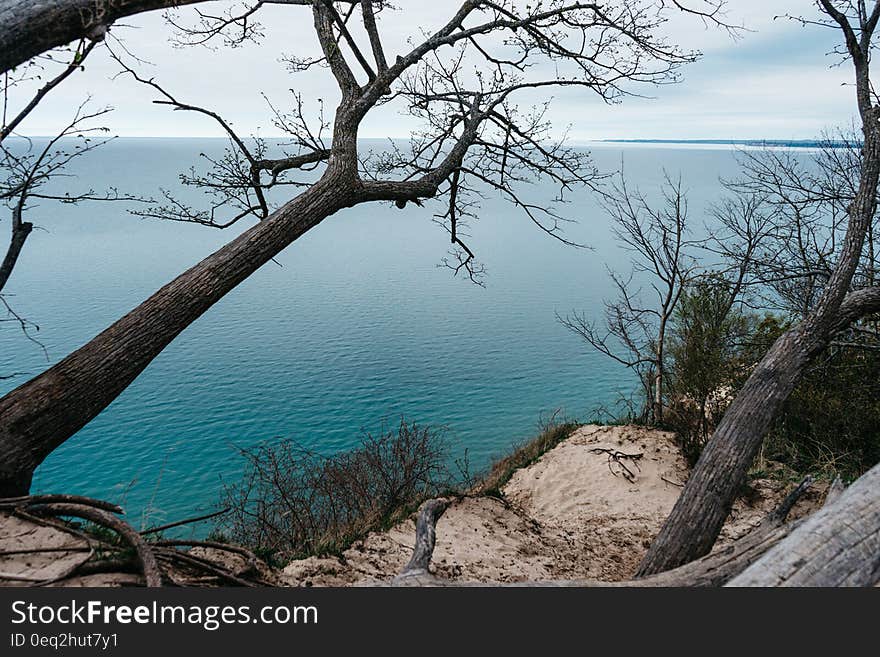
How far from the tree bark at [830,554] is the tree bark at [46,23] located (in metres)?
4.97

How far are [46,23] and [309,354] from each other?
1840 centimetres

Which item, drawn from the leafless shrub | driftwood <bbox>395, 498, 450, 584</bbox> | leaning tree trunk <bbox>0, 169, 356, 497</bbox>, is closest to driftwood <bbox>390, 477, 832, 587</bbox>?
driftwood <bbox>395, 498, 450, 584</bbox>

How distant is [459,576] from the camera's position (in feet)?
A: 18.2

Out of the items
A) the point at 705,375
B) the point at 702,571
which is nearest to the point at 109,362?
the point at 702,571

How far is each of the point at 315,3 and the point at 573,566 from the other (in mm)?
6272

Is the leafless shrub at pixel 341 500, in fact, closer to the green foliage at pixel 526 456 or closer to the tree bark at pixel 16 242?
the green foliage at pixel 526 456

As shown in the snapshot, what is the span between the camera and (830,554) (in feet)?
8.29

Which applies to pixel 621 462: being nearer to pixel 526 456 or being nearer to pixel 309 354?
pixel 526 456

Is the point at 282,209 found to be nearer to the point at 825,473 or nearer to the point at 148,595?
the point at 148,595

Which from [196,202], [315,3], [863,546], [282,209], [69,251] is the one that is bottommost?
[863,546]

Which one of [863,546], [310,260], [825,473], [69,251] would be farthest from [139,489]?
[69,251]

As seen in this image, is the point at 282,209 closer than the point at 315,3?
Yes

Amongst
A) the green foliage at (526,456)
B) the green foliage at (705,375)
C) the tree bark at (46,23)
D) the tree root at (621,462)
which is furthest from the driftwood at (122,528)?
the green foliage at (705,375)

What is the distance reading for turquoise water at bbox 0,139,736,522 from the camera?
1559cm
